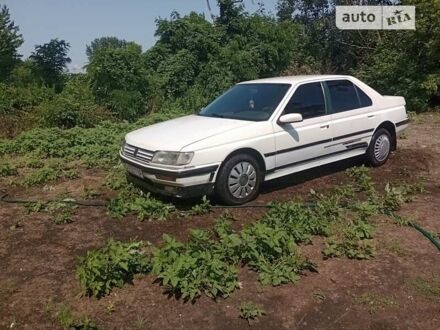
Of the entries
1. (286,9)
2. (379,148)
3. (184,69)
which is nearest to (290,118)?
(379,148)

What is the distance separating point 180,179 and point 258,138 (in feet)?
3.64

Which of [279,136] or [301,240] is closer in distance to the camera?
[301,240]

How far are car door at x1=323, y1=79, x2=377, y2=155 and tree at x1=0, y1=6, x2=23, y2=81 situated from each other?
15.2m

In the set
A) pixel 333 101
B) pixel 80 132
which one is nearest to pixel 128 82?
pixel 80 132

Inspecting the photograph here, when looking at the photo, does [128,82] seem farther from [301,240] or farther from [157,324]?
[157,324]

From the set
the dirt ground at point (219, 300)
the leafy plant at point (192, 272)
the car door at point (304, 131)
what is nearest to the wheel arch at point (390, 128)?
the car door at point (304, 131)

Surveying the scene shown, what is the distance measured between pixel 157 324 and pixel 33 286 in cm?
123

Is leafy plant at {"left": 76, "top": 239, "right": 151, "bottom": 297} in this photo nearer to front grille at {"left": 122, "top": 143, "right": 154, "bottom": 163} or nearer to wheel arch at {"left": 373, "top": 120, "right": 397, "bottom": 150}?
front grille at {"left": 122, "top": 143, "right": 154, "bottom": 163}

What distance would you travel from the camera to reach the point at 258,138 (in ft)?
18.8

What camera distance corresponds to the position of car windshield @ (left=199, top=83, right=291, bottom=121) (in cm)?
608

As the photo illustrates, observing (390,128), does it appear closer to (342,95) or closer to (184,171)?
(342,95)

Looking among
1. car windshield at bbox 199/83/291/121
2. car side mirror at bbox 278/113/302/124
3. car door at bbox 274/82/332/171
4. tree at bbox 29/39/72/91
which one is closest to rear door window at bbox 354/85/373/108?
car door at bbox 274/82/332/171

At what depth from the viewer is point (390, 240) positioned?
472cm

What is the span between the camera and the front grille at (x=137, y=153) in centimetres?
555
